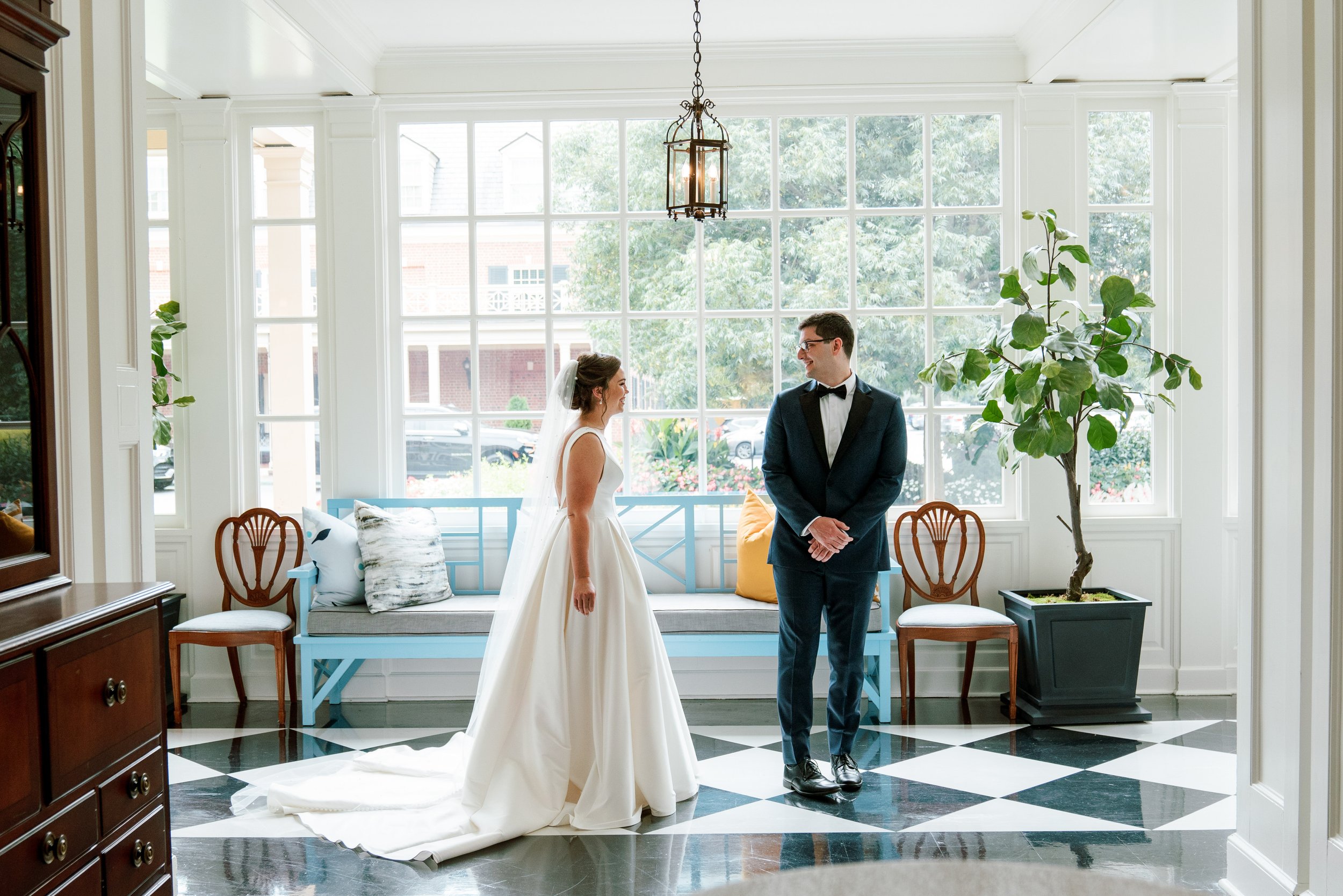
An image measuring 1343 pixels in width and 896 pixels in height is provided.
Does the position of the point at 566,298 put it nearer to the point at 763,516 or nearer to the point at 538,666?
the point at 763,516

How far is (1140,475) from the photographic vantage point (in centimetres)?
517

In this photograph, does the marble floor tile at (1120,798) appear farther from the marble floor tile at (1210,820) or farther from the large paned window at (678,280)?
the large paned window at (678,280)

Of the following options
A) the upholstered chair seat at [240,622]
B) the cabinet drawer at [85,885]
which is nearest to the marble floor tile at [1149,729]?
the upholstered chair seat at [240,622]

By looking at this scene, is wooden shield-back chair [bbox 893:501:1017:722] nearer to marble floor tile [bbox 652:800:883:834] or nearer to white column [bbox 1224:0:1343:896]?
marble floor tile [bbox 652:800:883:834]

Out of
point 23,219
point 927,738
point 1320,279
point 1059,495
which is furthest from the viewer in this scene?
point 1059,495

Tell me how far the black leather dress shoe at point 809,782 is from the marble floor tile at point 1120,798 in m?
0.67

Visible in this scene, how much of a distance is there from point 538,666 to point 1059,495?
9.67 ft

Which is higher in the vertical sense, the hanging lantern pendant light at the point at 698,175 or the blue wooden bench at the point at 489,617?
the hanging lantern pendant light at the point at 698,175

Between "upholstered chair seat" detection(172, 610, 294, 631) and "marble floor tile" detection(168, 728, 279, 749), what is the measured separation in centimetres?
45

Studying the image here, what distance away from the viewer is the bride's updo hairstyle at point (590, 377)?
12.0ft

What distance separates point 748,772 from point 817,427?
4.50 feet

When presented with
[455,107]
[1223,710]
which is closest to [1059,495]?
[1223,710]

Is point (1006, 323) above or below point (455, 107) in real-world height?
below

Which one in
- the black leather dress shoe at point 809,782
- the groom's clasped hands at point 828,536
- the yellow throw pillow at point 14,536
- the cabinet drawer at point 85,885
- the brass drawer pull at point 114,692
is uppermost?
the yellow throw pillow at point 14,536
